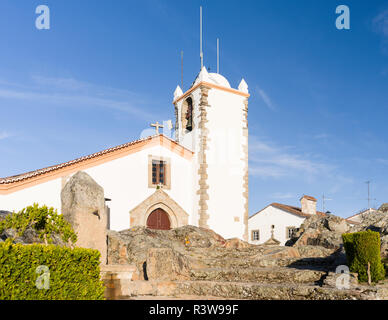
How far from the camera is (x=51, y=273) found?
6980 mm

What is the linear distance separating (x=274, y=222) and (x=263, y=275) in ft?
89.9

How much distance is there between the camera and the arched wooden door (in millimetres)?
22333

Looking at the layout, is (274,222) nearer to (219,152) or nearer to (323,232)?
(219,152)

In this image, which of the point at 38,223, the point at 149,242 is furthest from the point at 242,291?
the point at 149,242

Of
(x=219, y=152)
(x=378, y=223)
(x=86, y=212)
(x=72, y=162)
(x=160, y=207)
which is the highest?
(x=219, y=152)

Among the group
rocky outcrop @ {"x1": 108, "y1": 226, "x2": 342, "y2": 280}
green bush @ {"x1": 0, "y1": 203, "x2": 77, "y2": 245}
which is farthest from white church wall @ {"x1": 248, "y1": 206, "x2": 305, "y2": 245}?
green bush @ {"x1": 0, "y1": 203, "x2": 77, "y2": 245}

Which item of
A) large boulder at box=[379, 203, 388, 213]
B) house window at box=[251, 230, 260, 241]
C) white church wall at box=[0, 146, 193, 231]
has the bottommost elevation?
house window at box=[251, 230, 260, 241]

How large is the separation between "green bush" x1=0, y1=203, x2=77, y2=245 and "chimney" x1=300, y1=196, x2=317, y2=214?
31.0 metres

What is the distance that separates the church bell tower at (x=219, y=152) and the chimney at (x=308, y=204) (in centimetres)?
1426

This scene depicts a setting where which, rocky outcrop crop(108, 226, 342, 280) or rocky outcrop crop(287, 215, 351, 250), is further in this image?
rocky outcrop crop(287, 215, 351, 250)

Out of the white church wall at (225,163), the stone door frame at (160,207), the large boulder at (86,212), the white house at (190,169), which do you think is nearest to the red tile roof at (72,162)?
the white house at (190,169)

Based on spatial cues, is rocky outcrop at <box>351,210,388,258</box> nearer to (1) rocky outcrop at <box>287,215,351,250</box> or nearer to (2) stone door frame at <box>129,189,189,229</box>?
(1) rocky outcrop at <box>287,215,351,250</box>

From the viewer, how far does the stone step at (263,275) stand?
10.9m

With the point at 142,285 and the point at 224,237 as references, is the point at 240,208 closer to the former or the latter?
the point at 224,237
